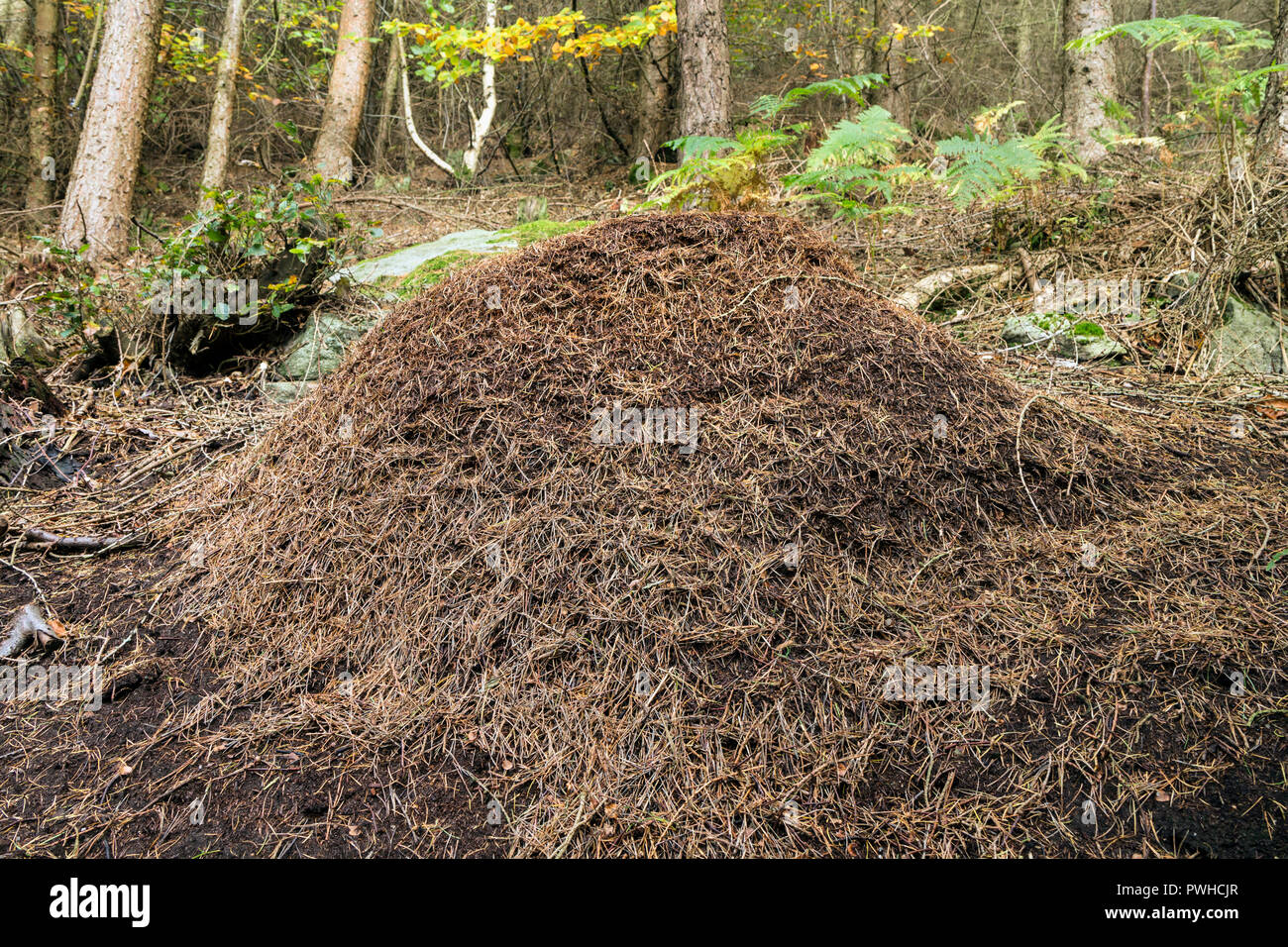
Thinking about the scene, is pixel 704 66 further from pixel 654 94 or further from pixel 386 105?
pixel 386 105

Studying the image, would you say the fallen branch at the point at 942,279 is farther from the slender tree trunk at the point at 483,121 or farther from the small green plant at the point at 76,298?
the slender tree trunk at the point at 483,121

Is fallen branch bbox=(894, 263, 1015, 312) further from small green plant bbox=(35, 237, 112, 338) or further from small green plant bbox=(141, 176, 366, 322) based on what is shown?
small green plant bbox=(35, 237, 112, 338)

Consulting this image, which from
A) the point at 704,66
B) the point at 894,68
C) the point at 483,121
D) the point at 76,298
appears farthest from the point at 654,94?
the point at 76,298

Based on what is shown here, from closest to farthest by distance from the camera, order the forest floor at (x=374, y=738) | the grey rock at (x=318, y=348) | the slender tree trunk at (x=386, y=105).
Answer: the forest floor at (x=374, y=738)
the grey rock at (x=318, y=348)
the slender tree trunk at (x=386, y=105)

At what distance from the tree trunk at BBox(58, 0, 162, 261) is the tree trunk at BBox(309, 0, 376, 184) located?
2.63 metres

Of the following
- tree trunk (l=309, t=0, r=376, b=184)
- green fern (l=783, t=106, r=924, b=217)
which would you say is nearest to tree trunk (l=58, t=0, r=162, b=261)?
tree trunk (l=309, t=0, r=376, b=184)

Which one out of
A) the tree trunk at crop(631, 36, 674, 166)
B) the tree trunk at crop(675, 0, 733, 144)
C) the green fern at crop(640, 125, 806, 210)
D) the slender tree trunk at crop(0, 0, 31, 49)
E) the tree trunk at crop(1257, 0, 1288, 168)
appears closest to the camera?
the green fern at crop(640, 125, 806, 210)

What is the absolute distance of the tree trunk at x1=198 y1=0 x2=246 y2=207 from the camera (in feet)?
28.8

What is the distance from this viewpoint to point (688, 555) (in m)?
2.80

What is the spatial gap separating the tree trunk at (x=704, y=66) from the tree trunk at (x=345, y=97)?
5.42 metres

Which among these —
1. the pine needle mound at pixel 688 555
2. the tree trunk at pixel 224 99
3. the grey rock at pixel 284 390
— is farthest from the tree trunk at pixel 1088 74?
the tree trunk at pixel 224 99

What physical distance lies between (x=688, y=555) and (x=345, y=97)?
31.5 ft

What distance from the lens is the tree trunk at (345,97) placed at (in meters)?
9.39
